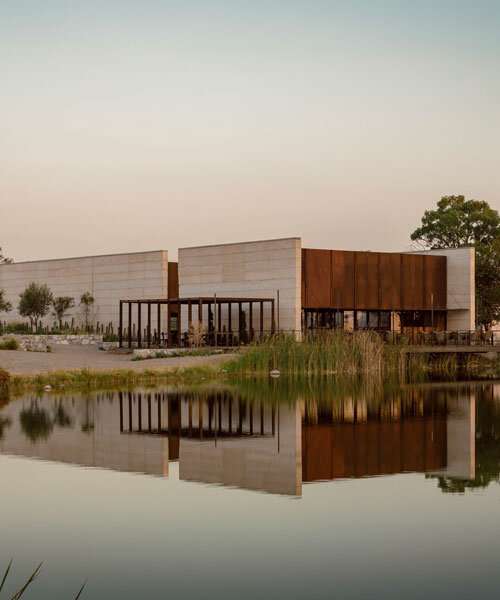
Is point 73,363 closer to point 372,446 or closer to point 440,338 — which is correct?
point 440,338

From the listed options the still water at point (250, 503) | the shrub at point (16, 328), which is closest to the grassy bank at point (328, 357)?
the still water at point (250, 503)

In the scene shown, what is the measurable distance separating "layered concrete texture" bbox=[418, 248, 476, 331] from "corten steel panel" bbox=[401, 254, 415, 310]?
2.24 meters

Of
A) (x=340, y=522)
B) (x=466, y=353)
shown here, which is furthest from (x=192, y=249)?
(x=340, y=522)

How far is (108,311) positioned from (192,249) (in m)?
6.71

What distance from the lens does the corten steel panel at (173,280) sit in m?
45.6

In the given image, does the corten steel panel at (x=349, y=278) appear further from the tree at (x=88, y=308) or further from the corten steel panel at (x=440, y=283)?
the tree at (x=88, y=308)

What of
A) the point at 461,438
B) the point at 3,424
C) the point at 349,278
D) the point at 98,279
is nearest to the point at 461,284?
the point at 349,278

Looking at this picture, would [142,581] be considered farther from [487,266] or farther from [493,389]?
[487,266]

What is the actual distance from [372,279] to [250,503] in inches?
1262

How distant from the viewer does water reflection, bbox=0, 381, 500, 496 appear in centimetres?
1187

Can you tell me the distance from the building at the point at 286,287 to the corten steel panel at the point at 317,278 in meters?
0.04

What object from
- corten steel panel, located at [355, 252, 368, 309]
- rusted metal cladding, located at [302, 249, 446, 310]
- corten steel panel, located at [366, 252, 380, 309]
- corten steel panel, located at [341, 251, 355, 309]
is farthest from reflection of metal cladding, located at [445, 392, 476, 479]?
corten steel panel, located at [366, 252, 380, 309]

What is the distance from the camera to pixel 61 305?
158 ft

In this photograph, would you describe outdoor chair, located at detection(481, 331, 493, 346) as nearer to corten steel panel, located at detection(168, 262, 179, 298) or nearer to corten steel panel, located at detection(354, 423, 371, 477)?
corten steel panel, located at detection(168, 262, 179, 298)
